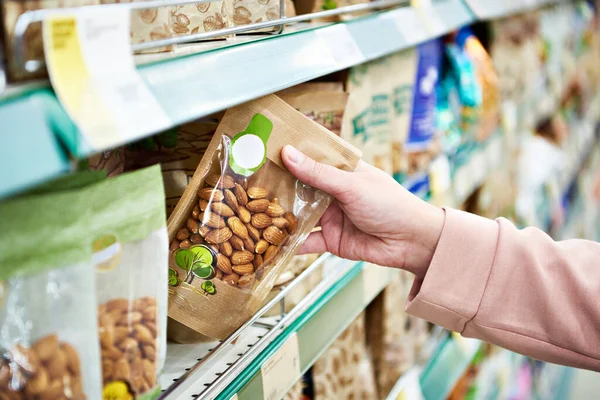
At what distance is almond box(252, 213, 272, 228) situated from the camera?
86 cm

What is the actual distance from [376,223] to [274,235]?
0.23 metres

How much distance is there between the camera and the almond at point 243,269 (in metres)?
0.86

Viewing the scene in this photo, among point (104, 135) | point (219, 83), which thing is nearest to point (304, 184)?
point (219, 83)

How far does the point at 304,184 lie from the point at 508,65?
5.98ft

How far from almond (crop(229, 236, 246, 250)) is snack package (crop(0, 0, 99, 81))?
0.38 m

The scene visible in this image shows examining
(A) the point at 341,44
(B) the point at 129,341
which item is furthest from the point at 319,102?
(B) the point at 129,341

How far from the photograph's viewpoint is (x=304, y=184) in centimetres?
90

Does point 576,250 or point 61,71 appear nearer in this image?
point 61,71

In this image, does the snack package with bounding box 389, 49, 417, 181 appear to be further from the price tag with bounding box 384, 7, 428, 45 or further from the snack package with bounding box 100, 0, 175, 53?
the snack package with bounding box 100, 0, 175, 53

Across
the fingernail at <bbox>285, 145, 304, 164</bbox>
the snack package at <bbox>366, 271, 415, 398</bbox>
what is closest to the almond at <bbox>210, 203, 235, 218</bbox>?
the fingernail at <bbox>285, 145, 304, 164</bbox>

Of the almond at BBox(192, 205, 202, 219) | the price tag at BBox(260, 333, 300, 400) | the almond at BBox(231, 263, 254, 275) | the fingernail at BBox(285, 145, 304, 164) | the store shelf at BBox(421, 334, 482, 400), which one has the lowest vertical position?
the store shelf at BBox(421, 334, 482, 400)

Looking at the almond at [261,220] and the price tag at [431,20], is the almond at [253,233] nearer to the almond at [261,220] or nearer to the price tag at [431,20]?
the almond at [261,220]

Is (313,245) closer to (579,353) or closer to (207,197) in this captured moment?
(207,197)

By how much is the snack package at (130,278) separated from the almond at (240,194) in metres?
0.18
